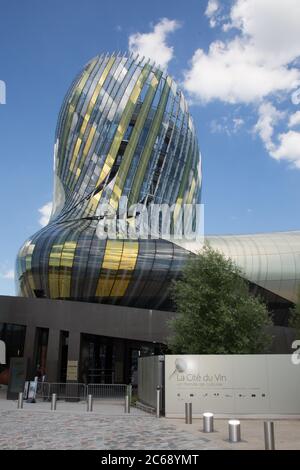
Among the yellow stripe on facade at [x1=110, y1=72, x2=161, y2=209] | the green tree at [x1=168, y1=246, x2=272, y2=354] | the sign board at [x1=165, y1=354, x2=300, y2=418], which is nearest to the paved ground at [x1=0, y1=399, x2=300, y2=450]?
the sign board at [x1=165, y1=354, x2=300, y2=418]

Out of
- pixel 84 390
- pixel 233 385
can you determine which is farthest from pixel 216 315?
pixel 84 390

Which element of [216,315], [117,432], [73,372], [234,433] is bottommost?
[117,432]

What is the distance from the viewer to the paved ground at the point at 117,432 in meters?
10.9

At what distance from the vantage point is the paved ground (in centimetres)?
1085

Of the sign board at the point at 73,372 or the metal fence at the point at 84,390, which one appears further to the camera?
the sign board at the point at 73,372

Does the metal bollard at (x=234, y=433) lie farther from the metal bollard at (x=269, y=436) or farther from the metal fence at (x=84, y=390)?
the metal fence at (x=84, y=390)

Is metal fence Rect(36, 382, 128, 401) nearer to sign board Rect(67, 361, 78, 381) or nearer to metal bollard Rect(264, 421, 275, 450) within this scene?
sign board Rect(67, 361, 78, 381)

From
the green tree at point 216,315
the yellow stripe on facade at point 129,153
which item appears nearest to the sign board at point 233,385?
the green tree at point 216,315

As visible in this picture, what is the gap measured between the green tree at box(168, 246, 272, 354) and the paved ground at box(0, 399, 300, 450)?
447cm

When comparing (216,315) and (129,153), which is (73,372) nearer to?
(216,315)

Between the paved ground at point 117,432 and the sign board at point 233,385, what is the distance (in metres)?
0.91

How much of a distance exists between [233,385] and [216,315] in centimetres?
402

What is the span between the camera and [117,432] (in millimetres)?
13000

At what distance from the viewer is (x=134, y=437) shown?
12.1m
